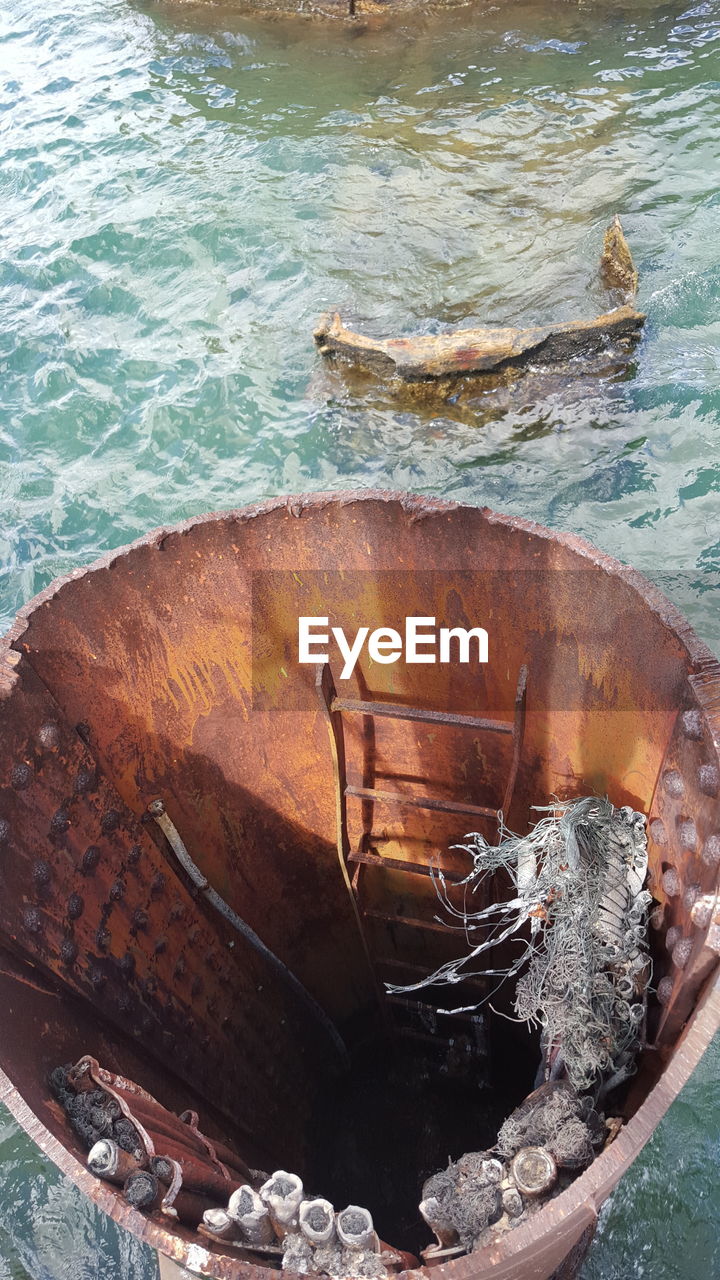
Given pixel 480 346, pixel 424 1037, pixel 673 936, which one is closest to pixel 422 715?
pixel 673 936

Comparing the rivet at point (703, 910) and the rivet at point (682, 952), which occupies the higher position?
the rivet at point (703, 910)

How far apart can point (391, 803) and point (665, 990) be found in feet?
5.55

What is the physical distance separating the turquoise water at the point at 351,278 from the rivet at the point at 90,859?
56.3 inches

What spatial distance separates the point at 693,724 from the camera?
2.34 metres

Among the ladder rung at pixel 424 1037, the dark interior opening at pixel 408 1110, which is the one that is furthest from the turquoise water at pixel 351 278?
the ladder rung at pixel 424 1037

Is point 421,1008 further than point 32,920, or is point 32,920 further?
point 421,1008

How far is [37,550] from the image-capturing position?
5906 mm

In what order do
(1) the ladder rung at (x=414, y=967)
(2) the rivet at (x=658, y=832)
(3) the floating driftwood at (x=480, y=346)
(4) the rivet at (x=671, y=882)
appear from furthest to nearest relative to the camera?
(3) the floating driftwood at (x=480, y=346) → (1) the ladder rung at (x=414, y=967) → (2) the rivet at (x=658, y=832) → (4) the rivet at (x=671, y=882)

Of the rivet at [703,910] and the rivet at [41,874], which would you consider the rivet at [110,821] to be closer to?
the rivet at [41,874]

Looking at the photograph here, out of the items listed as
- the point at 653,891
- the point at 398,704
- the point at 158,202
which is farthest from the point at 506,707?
the point at 158,202

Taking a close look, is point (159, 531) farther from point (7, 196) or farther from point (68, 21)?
point (68, 21)

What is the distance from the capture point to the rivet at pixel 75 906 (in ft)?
9.45

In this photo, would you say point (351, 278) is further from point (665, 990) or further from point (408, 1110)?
point (665, 990)

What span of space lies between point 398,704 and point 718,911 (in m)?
1.89
